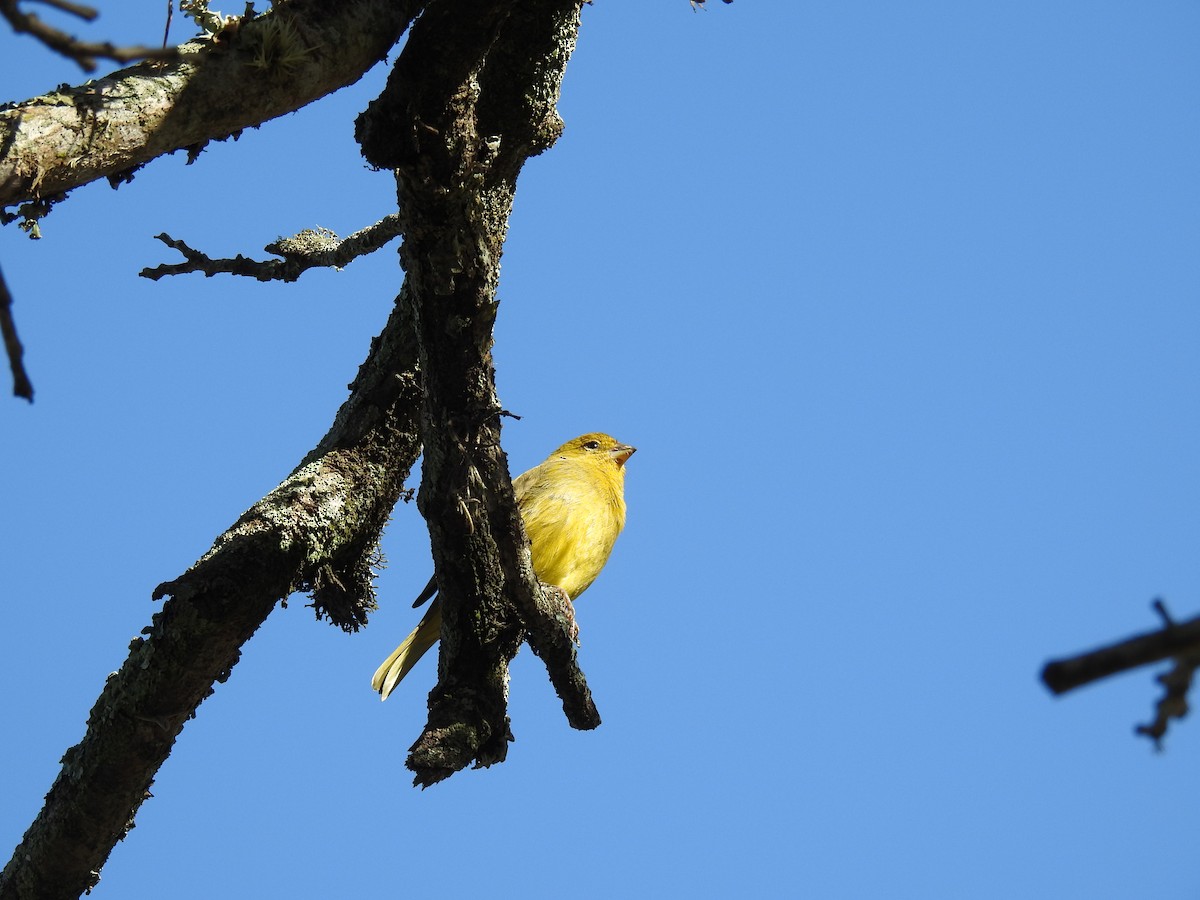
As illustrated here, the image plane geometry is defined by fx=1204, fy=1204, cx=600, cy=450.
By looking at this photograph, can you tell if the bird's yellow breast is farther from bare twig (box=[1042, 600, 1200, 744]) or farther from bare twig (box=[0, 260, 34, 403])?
bare twig (box=[1042, 600, 1200, 744])

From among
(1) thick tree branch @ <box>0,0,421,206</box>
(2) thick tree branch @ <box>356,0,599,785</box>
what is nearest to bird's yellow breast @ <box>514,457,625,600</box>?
(2) thick tree branch @ <box>356,0,599,785</box>

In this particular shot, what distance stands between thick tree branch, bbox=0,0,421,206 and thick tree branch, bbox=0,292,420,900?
1.52 metres

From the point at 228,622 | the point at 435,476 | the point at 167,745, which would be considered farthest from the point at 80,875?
the point at 435,476

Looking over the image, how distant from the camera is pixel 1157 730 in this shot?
3.77ft

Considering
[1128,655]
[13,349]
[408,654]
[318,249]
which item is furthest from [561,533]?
[1128,655]

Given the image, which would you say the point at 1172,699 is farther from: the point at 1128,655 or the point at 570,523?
the point at 570,523

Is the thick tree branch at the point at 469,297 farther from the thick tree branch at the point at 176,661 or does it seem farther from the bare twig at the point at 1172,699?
the bare twig at the point at 1172,699

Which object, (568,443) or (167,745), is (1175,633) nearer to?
(167,745)

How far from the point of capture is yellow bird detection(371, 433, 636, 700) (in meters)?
6.74

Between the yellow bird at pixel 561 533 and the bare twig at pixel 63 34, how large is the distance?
192 inches

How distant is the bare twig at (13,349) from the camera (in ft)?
4.92

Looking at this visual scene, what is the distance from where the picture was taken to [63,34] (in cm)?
160

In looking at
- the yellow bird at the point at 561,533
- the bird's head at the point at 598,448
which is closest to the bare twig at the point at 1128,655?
the yellow bird at the point at 561,533

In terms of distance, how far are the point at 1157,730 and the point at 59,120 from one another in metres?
2.72
